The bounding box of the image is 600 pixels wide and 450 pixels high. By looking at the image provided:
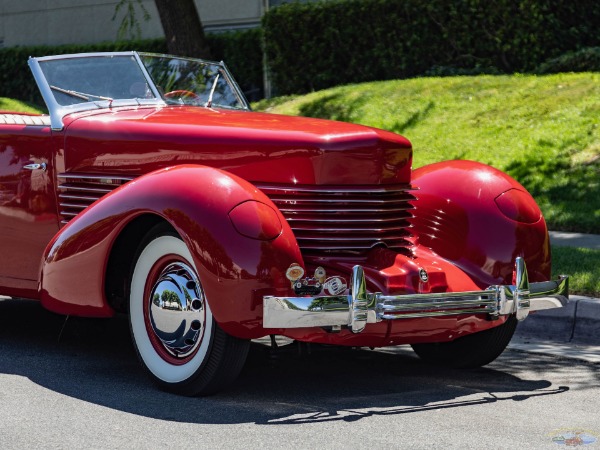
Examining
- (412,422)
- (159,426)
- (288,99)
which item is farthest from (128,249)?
(288,99)

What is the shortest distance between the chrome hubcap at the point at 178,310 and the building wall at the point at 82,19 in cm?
1735

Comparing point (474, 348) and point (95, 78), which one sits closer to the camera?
point (474, 348)

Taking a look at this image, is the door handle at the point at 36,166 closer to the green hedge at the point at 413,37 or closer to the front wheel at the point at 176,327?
the front wheel at the point at 176,327

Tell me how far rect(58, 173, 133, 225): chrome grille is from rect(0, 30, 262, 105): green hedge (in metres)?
14.5

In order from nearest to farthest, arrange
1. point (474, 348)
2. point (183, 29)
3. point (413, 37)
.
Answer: point (474, 348)
point (413, 37)
point (183, 29)

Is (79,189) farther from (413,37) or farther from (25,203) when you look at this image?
(413,37)

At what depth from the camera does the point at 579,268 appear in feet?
28.4

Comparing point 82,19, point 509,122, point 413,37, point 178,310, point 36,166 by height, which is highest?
point 82,19

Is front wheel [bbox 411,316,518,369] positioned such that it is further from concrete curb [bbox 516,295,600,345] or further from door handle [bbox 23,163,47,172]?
door handle [bbox 23,163,47,172]

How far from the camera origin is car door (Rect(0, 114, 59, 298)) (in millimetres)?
6727

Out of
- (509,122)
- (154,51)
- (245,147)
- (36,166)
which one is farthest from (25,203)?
(154,51)

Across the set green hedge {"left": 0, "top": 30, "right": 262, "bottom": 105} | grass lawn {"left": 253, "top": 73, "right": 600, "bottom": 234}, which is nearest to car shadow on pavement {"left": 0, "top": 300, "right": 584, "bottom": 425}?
grass lawn {"left": 253, "top": 73, "right": 600, "bottom": 234}

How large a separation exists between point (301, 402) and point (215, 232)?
0.97 meters

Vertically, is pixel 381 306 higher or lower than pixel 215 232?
lower
